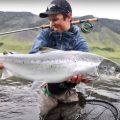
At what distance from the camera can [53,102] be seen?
19.7 feet

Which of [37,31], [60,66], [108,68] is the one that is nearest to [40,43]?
[60,66]

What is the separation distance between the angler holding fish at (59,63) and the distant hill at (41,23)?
63435 mm

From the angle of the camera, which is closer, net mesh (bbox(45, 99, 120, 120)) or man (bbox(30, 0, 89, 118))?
man (bbox(30, 0, 89, 118))

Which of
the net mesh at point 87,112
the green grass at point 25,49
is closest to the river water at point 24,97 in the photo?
the net mesh at point 87,112

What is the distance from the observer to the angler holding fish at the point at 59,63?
4992 millimetres

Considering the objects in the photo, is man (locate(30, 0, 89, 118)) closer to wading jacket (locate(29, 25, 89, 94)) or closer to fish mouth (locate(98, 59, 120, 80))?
wading jacket (locate(29, 25, 89, 94))

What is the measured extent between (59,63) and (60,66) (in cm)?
4

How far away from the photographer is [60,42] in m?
5.86

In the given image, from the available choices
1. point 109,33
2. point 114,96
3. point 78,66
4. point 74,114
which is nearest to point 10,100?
point 114,96

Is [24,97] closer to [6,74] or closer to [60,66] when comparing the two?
[6,74]

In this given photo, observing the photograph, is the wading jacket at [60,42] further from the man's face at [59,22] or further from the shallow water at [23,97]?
the shallow water at [23,97]

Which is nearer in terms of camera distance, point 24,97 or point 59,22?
point 59,22

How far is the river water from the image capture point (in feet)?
29.3

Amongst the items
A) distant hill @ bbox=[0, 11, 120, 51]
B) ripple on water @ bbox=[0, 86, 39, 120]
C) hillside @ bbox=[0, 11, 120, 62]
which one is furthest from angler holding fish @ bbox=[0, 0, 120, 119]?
distant hill @ bbox=[0, 11, 120, 51]
